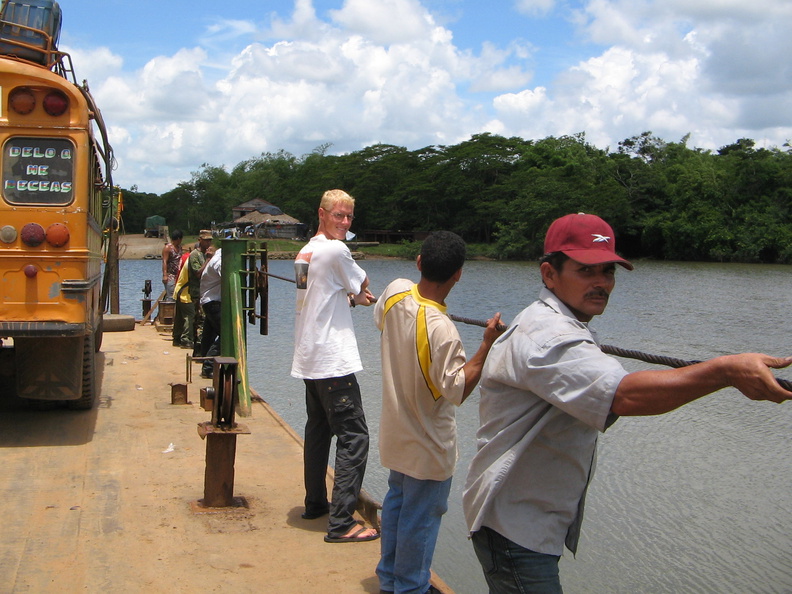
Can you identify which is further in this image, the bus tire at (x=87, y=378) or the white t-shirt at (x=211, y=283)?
the white t-shirt at (x=211, y=283)

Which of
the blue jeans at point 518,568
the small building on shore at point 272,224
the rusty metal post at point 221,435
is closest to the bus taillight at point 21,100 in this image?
the rusty metal post at point 221,435

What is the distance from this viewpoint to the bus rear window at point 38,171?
644cm

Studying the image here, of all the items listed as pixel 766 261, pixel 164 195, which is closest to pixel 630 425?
pixel 766 261

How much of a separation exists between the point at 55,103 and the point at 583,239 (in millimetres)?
5373

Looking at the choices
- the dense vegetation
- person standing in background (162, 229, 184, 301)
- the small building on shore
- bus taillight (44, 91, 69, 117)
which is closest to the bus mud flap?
bus taillight (44, 91, 69, 117)

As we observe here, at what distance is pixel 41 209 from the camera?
6457mm

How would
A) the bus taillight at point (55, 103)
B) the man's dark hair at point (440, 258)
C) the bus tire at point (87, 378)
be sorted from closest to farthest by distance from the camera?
the man's dark hair at point (440, 258), the bus taillight at point (55, 103), the bus tire at point (87, 378)

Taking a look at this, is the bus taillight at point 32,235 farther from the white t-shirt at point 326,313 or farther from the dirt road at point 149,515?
the white t-shirt at point 326,313

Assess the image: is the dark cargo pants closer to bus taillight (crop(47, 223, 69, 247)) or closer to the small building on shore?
bus taillight (crop(47, 223, 69, 247))

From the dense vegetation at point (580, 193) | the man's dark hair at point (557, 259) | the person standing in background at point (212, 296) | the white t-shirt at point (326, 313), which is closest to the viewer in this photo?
the man's dark hair at point (557, 259)

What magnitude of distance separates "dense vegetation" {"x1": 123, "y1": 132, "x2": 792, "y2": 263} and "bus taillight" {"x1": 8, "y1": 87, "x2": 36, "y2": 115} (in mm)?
50824

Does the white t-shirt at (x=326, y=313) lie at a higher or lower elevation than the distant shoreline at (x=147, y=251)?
higher

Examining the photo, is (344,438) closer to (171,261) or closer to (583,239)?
(583,239)

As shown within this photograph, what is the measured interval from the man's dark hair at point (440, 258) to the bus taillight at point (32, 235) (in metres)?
4.07
